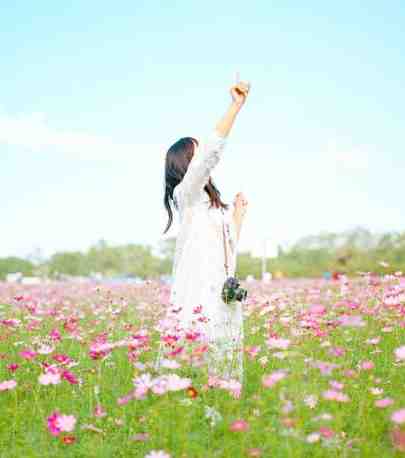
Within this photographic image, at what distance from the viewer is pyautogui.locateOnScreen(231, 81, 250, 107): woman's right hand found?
3001 mm

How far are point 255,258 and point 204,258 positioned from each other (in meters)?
41.4

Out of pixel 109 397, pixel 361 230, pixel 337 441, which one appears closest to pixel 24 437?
pixel 109 397

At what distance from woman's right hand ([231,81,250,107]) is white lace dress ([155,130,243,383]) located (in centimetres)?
37

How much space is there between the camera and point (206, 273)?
10.9 ft

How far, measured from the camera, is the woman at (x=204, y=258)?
10.6ft

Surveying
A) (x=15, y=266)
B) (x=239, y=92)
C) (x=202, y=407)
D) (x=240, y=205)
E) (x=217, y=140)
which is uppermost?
(x=239, y=92)

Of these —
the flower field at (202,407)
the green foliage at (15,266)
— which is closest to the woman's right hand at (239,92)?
the flower field at (202,407)

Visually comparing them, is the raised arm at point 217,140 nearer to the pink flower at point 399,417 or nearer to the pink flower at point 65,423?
the pink flower at point 65,423

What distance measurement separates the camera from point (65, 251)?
204ft

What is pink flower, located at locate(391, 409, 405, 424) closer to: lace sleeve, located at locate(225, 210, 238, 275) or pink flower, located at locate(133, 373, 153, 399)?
pink flower, located at locate(133, 373, 153, 399)

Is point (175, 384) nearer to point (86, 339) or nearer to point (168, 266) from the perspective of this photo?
point (86, 339)

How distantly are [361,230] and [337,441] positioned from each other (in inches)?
1839

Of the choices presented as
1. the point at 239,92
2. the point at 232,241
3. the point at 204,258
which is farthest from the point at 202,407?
the point at 239,92

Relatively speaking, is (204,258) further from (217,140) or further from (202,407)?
(202,407)
